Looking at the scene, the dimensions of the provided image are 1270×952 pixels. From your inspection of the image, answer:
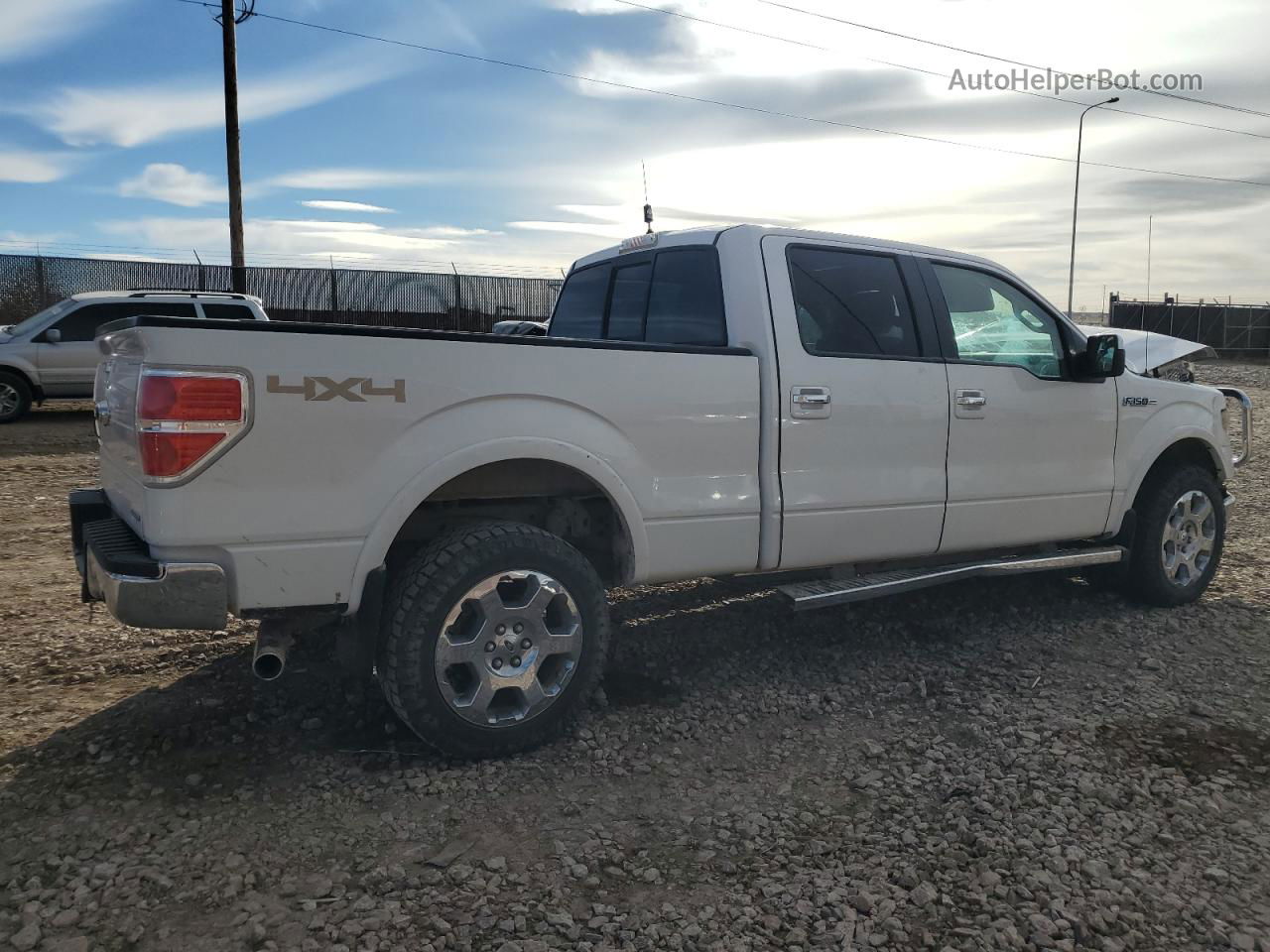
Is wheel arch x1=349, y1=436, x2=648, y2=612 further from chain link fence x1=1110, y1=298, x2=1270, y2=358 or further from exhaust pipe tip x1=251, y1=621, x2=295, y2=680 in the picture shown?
chain link fence x1=1110, y1=298, x2=1270, y2=358

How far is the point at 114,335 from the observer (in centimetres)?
352

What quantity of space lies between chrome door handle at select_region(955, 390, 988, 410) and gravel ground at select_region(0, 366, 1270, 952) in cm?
127

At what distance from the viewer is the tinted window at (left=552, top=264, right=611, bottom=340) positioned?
208 inches

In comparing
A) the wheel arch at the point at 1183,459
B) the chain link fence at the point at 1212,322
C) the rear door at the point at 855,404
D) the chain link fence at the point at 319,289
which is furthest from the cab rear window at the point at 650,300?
the chain link fence at the point at 1212,322

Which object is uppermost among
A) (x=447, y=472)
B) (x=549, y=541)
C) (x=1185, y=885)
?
(x=447, y=472)

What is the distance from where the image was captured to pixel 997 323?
5234mm

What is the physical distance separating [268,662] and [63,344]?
1306 cm

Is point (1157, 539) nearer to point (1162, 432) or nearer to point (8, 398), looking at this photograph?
point (1162, 432)

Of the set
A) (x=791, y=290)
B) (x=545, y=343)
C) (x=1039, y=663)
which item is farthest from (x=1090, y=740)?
(x=545, y=343)

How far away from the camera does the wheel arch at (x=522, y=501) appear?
3447 mm

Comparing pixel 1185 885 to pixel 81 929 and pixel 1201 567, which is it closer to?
pixel 81 929

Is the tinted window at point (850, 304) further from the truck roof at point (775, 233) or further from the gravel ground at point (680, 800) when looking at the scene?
the gravel ground at point (680, 800)

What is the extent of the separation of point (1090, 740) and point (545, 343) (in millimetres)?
2648

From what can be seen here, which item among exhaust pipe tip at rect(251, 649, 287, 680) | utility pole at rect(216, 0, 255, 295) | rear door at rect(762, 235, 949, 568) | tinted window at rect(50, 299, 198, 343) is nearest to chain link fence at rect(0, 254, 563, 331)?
utility pole at rect(216, 0, 255, 295)
